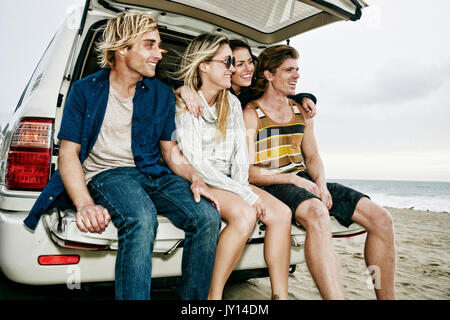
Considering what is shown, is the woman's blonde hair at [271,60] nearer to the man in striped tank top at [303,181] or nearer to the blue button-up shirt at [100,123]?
the man in striped tank top at [303,181]

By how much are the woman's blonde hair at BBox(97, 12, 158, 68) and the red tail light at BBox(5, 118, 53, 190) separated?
0.55 meters

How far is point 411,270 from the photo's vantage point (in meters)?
3.66

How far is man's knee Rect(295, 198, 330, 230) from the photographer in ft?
5.80

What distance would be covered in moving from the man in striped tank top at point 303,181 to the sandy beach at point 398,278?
351mm

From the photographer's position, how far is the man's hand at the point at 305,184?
6.88 feet

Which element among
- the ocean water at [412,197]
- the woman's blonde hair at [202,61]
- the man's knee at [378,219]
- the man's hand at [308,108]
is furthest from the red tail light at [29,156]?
the ocean water at [412,197]

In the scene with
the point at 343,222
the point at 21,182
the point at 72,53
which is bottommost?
the point at 343,222

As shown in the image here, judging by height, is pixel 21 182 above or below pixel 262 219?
above

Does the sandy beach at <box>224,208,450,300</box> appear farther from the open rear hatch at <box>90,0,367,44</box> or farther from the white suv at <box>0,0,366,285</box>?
the open rear hatch at <box>90,0,367,44</box>

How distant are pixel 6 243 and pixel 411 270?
4058 millimetres

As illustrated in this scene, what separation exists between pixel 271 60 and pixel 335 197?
1200 mm

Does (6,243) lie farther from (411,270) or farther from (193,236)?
(411,270)

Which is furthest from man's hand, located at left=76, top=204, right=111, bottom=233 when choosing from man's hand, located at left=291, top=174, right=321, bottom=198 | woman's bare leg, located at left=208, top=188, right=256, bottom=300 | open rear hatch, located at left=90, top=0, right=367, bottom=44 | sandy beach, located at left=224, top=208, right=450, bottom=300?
sandy beach, located at left=224, top=208, right=450, bottom=300

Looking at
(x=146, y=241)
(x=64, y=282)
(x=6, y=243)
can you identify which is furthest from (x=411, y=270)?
(x=6, y=243)
